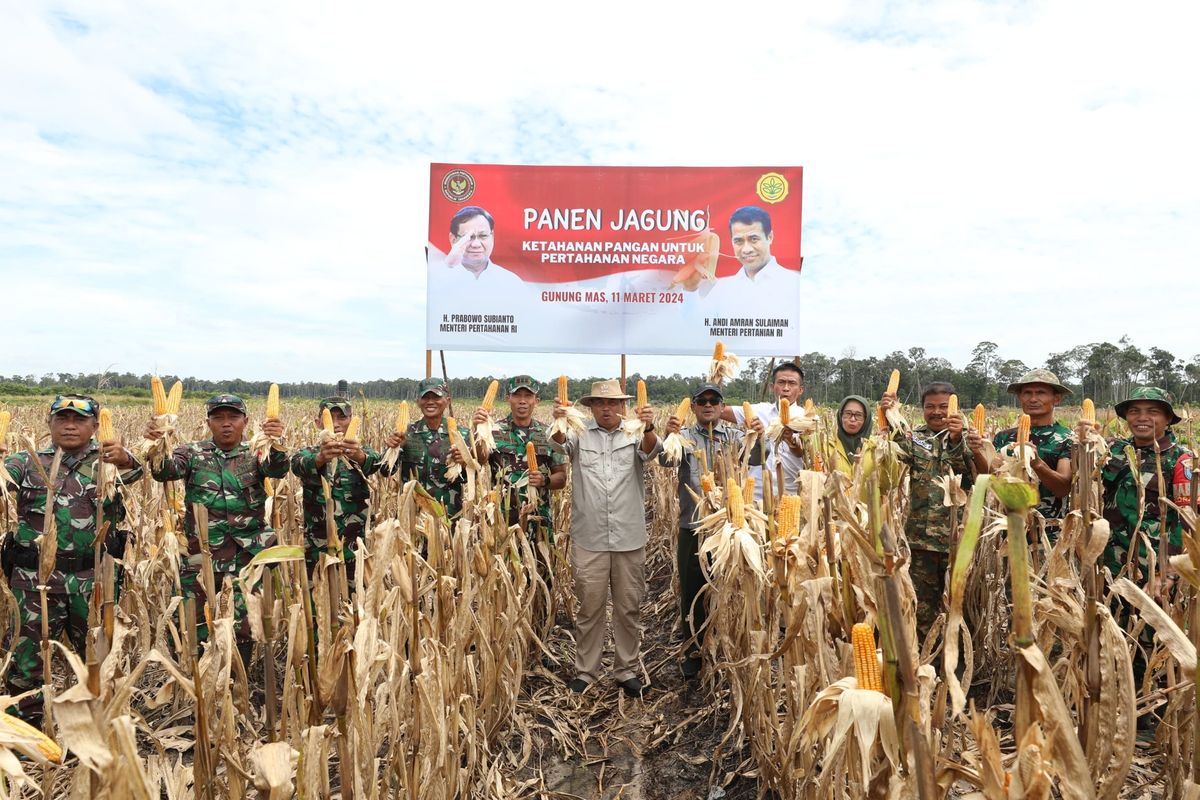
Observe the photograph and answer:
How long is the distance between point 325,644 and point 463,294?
6.14 m

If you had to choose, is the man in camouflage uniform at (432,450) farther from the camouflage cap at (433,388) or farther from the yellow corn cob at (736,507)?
the yellow corn cob at (736,507)

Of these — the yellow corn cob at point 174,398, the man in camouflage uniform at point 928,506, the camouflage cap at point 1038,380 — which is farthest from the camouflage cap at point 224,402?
the camouflage cap at point 1038,380

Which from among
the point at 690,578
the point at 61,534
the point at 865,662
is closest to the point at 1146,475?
the point at 690,578

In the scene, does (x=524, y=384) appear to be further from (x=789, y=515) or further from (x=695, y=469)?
(x=789, y=515)

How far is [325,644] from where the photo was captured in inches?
68.1

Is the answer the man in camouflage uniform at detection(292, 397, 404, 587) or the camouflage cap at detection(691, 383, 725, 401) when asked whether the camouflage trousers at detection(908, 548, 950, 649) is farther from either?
the man in camouflage uniform at detection(292, 397, 404, 587)

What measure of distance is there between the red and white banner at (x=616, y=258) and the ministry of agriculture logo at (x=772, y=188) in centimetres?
1

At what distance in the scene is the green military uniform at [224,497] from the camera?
13.8 ft

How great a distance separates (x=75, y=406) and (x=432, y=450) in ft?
7.18

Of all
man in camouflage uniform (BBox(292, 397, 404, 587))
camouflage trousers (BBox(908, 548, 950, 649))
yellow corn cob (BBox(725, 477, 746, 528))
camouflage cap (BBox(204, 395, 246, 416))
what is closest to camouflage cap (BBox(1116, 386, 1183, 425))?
camouflage trousers (BBox(908, 548, 950, 649))

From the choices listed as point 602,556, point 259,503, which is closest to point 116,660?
point 259,503

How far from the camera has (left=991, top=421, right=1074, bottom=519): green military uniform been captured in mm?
4430

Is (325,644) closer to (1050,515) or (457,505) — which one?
(457,505)

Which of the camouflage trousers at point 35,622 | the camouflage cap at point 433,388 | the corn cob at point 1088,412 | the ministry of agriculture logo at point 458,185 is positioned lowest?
the camouflage trousers at point 35,622
